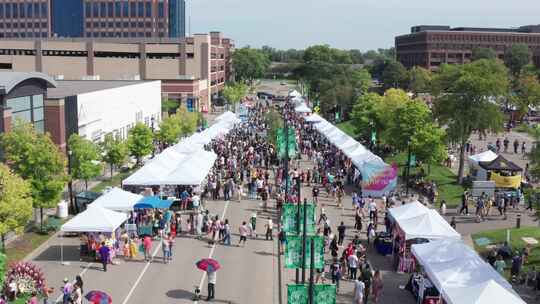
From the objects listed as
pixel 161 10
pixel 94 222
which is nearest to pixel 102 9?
pixel 161 10

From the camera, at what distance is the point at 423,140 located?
39562 millimetres

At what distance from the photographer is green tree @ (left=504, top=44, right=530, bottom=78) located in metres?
146

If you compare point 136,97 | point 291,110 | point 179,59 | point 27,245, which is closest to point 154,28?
point 179,59

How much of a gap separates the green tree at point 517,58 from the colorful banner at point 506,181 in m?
116

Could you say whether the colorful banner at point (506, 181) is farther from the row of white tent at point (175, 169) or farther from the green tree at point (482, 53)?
the green tree at point (482, 53)

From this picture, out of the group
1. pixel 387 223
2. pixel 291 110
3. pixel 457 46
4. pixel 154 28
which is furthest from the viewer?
pixel 457 46

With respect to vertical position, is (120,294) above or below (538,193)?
below

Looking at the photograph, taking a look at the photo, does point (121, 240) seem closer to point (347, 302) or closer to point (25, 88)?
point (347, 302)

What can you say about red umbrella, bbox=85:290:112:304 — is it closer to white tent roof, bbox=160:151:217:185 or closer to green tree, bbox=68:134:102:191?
white tent roof, bbox=160:151:217:185

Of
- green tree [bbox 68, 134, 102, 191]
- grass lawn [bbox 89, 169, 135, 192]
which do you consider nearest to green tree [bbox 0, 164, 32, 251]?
green tree [bbox 68, 134, 102, 191]

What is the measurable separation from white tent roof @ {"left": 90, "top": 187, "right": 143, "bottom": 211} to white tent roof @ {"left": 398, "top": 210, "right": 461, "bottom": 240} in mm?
10990

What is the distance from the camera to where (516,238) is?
89.1ft

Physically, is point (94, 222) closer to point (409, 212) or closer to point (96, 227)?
point (96, 227)

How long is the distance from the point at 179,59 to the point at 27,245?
75.3 m
